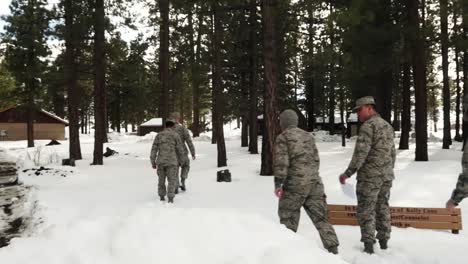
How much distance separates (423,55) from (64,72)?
46.6 ft

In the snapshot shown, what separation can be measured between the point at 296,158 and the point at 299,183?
319 mm

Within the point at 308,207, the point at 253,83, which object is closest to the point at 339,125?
the point at 253,83

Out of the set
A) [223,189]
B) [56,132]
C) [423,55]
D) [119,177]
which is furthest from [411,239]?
[56,132]

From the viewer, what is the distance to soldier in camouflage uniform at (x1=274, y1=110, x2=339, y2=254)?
18.5 feet

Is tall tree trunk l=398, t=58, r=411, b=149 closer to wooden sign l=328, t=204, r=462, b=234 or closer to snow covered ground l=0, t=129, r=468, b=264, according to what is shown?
snow covered ground l=0, t=129, r=468, b=264

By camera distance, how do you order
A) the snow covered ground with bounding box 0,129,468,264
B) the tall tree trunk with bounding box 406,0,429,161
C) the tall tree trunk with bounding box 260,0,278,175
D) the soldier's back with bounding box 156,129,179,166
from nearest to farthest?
the snow covered ground with bounding box 0,129,468,264, the soldier's back with bounding box 156,129,179,166, the tall tree trunk with bounding box 260,0,278,175, the tall tree trunk with bounding box 406,0,429,161

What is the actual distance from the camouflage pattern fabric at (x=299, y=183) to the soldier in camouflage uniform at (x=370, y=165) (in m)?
0.43

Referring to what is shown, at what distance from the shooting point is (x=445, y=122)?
80.7 ft

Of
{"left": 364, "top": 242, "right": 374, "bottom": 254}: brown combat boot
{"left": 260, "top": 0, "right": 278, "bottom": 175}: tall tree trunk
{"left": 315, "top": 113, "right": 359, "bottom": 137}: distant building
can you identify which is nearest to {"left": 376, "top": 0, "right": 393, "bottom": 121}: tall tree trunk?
{"left": 260, "top": 0, "right": 278, "bottom": 175}: tall tree trunk

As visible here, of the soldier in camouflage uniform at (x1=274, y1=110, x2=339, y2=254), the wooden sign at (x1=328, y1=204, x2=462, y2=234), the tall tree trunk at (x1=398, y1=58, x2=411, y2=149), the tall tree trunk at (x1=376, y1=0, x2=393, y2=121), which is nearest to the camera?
the soldier in camouflage uniform at (x1=274, y1=110, x2=339, y2=254)

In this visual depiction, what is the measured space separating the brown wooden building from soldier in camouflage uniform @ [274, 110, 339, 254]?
1858 inches

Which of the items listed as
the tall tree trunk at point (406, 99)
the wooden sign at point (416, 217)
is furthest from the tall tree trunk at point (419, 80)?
the wooden sign at point (416, 217)

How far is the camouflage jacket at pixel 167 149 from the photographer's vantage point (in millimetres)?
9469

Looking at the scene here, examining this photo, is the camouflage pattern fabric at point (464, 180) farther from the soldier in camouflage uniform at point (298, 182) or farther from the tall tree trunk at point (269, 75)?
the tall tree trunk at point (269, 75)
